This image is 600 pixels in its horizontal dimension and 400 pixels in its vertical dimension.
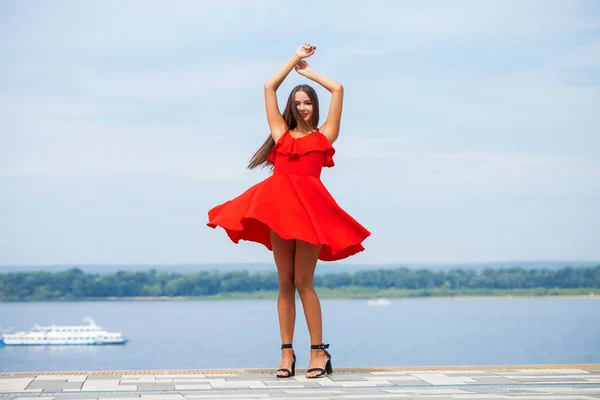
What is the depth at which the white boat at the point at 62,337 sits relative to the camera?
66.5 m

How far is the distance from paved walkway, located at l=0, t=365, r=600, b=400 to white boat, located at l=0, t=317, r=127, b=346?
6148cm

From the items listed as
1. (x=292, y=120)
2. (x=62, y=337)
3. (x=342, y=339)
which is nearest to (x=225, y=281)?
(x=342, y=339)

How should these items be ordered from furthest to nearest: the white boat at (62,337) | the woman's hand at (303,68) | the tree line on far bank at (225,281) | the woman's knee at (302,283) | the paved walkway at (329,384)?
the white boat at (62,337) < the tree line on far bank at (225,281) < the woman's hand at (303,68) < the woman's knee at (302,283) < the paved walkway at (329,384)

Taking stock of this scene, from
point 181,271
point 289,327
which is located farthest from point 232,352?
point 289,327

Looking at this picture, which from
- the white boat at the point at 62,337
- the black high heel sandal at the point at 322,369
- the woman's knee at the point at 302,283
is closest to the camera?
the black high heel sandal at the point at 322,369

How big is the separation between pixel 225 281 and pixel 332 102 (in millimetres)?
55924

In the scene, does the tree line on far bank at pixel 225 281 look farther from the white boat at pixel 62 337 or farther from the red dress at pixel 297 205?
the red dress at pixel 297 205

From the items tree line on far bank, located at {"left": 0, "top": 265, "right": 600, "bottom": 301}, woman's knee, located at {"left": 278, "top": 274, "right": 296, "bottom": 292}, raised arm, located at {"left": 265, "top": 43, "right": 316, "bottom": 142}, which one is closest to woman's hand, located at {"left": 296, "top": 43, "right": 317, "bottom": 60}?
raised arm, located at {"left": 265, "top": 43, "right": 316, "bottom": 142}

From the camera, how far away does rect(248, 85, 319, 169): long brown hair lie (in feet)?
14.8

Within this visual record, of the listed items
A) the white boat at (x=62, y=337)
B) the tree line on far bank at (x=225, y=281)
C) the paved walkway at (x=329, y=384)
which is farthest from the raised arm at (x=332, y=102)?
the white boat at (x=62, y=337)

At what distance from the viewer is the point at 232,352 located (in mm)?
54031

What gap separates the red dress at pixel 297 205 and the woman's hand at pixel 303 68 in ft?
0.96

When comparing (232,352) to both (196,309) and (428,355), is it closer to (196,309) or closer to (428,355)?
(428,355)

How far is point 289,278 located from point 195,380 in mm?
644
